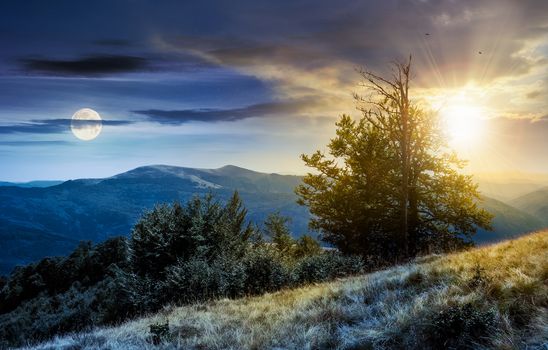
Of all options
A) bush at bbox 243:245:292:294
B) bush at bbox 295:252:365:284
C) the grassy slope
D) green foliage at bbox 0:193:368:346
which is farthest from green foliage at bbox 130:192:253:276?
the grassy slope

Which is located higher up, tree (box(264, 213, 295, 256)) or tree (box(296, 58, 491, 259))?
tree (box(296, 58, 491, 259))

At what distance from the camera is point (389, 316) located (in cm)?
709

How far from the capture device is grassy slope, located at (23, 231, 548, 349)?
6.01m

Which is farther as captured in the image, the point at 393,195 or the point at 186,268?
the point at 393,195

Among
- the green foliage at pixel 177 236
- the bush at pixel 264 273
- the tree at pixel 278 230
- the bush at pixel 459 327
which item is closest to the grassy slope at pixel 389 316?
the bush at pixel 459 327

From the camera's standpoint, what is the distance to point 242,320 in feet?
31.9

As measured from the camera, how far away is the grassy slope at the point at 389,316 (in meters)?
6.01

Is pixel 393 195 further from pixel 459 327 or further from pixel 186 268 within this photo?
pixel 459 327

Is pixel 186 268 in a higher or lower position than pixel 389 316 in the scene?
lower

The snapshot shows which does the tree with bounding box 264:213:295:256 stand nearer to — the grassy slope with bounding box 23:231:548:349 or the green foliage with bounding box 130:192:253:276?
the green foliage with bounding box 130:192:253:276

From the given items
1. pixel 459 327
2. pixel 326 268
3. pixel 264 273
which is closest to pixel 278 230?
pixel 264 273

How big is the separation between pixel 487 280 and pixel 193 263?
1420cm

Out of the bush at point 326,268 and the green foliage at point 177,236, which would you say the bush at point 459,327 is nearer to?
the bush at point 326,268

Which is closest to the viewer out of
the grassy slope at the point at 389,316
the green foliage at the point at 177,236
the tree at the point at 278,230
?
the grassy slope at the point at 389,316
